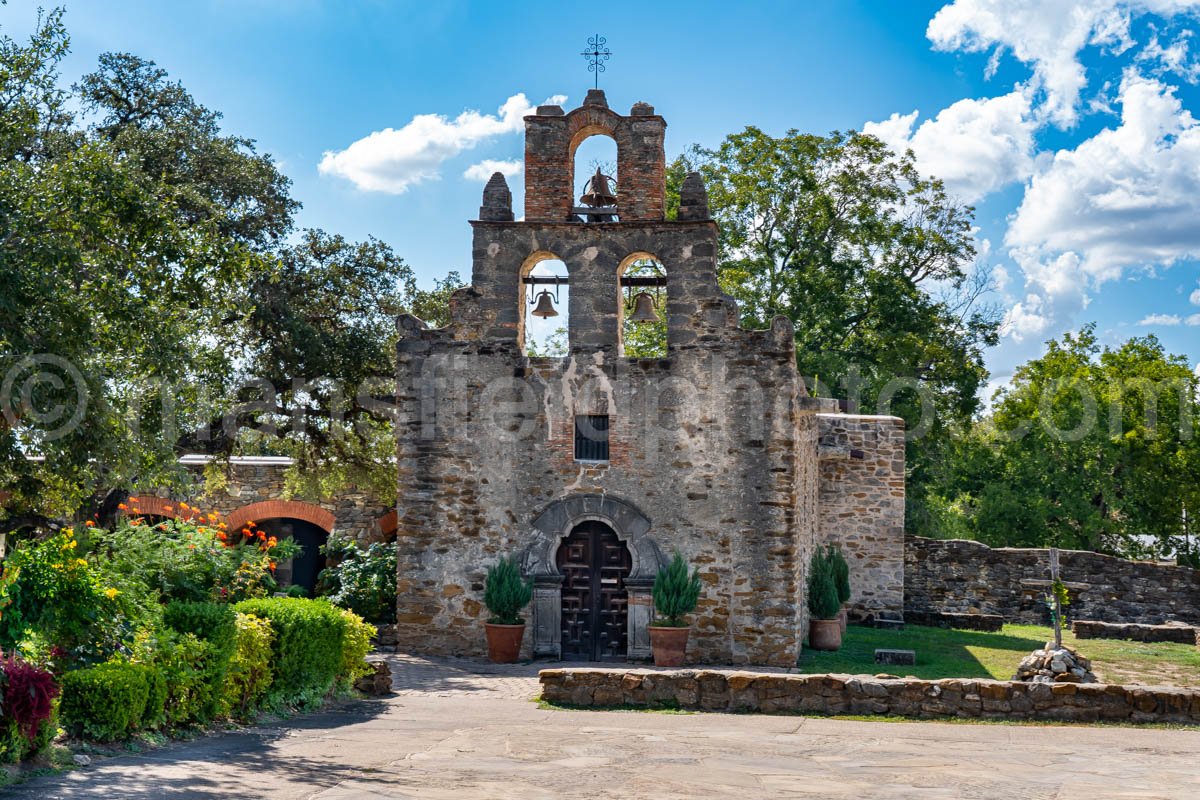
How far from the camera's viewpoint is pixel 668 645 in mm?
15203

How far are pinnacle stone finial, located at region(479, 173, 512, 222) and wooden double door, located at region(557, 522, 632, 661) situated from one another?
4504mm

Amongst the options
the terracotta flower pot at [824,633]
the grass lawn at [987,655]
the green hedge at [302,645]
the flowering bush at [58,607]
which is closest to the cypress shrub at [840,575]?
the grass lawn at [987,655]

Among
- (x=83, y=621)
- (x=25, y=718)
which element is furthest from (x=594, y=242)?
(x=25, y=718)

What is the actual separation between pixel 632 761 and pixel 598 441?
303 inches

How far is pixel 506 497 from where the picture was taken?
16141 mm

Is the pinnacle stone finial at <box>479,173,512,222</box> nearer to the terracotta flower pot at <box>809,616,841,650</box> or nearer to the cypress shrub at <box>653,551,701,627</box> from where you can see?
the cypress shrub at <box>653,551,701,627</box>

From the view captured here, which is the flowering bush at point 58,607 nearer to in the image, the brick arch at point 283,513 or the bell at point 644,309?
the bell at point 644,309

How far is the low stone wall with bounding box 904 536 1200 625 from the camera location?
930 inches

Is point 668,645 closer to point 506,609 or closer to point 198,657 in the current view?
point 506,609

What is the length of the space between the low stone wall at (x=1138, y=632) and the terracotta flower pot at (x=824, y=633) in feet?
20.0

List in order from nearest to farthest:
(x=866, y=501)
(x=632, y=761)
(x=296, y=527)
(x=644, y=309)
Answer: (x=632, y=761) → (x=644, y=309) → (x=866, y=501) → (x=296, y=527)

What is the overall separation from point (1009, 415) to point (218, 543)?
1119 inches

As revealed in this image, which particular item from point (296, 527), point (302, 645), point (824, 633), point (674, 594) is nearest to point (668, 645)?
point (674, 594)

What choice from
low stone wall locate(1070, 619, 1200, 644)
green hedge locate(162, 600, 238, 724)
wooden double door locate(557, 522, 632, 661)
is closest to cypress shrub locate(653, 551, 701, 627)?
wooden double door locate(557, 522, 632, 661)
